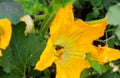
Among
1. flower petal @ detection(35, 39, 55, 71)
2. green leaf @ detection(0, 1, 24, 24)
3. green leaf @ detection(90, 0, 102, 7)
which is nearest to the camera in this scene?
flower petal @ detection(35, 39, 55, 71)

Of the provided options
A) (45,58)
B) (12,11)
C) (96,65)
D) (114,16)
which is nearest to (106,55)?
(96,65)

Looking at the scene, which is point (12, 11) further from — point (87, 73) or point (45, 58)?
point (87, 73)

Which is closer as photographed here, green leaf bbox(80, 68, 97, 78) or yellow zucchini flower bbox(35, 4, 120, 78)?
yellow zucchini flower bbox(35, 4, 120, 78)

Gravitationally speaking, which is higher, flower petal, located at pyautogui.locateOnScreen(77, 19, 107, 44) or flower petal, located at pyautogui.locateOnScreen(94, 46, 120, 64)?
flower petal, located at pyautogui.locateOnScreen(77, 19, 107, 44)

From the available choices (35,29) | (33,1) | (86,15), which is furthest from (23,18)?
(86,15)

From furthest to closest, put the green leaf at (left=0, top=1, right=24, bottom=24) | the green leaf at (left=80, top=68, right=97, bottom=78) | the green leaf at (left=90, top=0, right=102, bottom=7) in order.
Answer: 1. the green leaf at (left=90, top=0, right=102, bottom=7)
2. the green leaf at (left=80, top=68, right=97, bottom=78)
3. the green leaf at (left=0, top=1, right=24, bottom=24)

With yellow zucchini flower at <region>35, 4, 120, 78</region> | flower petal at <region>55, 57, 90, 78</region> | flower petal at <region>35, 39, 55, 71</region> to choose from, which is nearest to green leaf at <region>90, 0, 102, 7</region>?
yellow zucchini flower at <region>35, 4, 120, 78</region>

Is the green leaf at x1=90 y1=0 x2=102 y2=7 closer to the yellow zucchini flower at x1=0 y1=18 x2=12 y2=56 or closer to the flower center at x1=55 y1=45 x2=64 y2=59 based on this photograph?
the flower center at x1=55 y1=45 x2=64 y2=59

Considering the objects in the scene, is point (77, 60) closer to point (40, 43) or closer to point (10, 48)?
point (40, 43)
